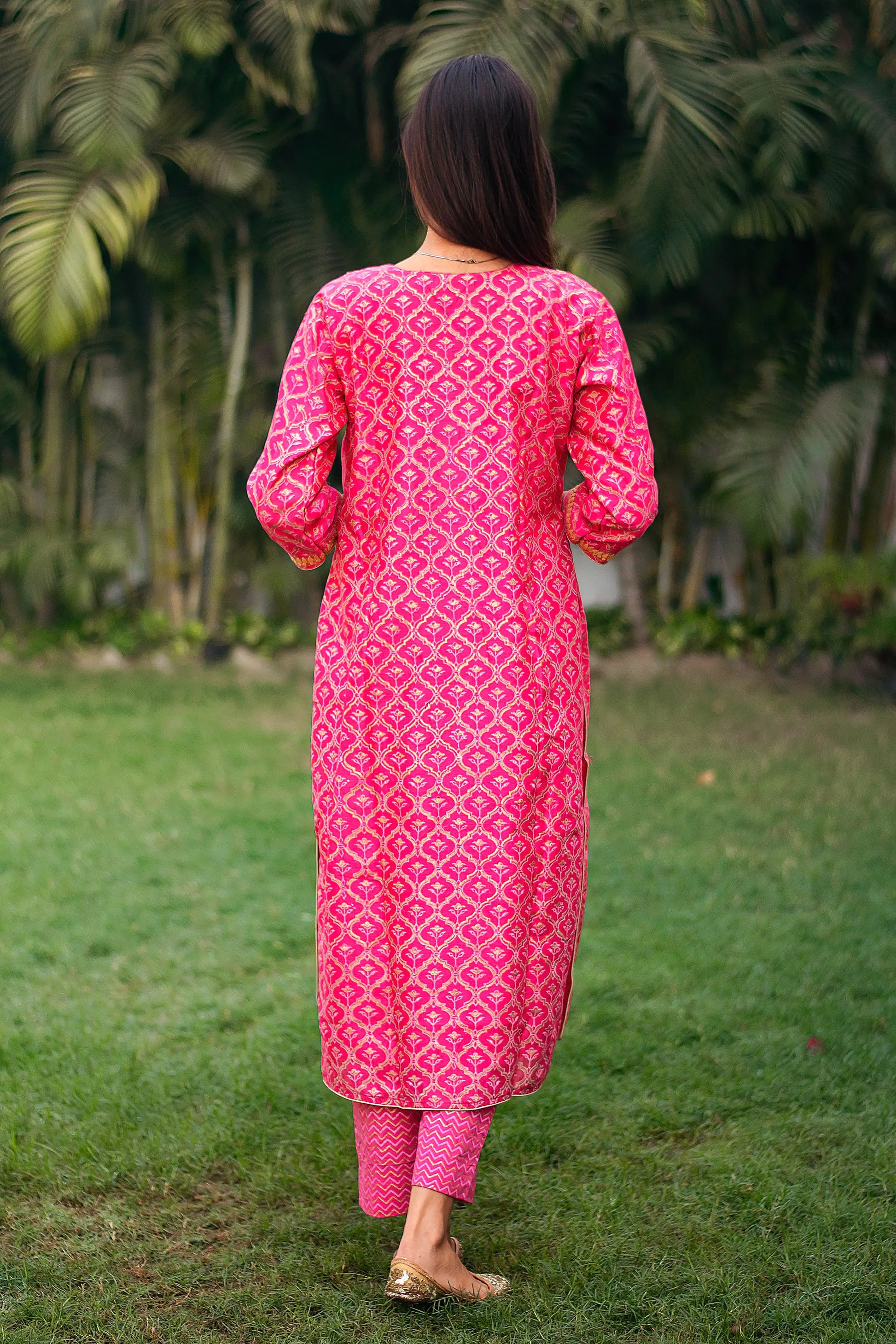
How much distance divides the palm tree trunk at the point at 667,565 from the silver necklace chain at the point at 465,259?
6.33 m

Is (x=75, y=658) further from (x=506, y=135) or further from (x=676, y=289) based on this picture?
(x=506, y=135)

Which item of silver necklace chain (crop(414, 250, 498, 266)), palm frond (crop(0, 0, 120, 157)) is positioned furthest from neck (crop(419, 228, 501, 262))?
palm frond (crop(0, 0, 120, 157))

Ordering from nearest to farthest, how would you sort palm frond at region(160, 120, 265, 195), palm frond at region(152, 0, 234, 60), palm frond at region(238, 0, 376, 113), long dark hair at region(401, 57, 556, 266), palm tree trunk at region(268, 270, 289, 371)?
long dark hair at region(401, 57, 556, 266), palm frond at region(238, 0, 376, 113), palm frond at region(152, 0, 234, 60), palm frond at region(160, 120, 265, 195), palm tree trunk at region(268, 270, 289, 371)

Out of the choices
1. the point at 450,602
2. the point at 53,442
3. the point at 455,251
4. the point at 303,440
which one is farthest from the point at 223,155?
the point at 450,602

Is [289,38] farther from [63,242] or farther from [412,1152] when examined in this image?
[412,1152]

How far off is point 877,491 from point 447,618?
6.25 m

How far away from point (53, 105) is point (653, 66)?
135 inches

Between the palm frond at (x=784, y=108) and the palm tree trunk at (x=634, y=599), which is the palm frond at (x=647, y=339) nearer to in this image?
the palm frond at (x=784, y=108)

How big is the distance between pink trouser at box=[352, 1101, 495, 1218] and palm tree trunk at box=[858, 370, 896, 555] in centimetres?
617

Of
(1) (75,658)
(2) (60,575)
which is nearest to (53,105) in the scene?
(2) (60,575)

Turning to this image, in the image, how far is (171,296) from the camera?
8.24 meters

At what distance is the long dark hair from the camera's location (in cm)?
207

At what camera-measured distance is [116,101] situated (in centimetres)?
672

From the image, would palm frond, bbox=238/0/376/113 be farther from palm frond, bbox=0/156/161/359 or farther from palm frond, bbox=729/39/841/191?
palm frond, bbox=729/39/841/191
